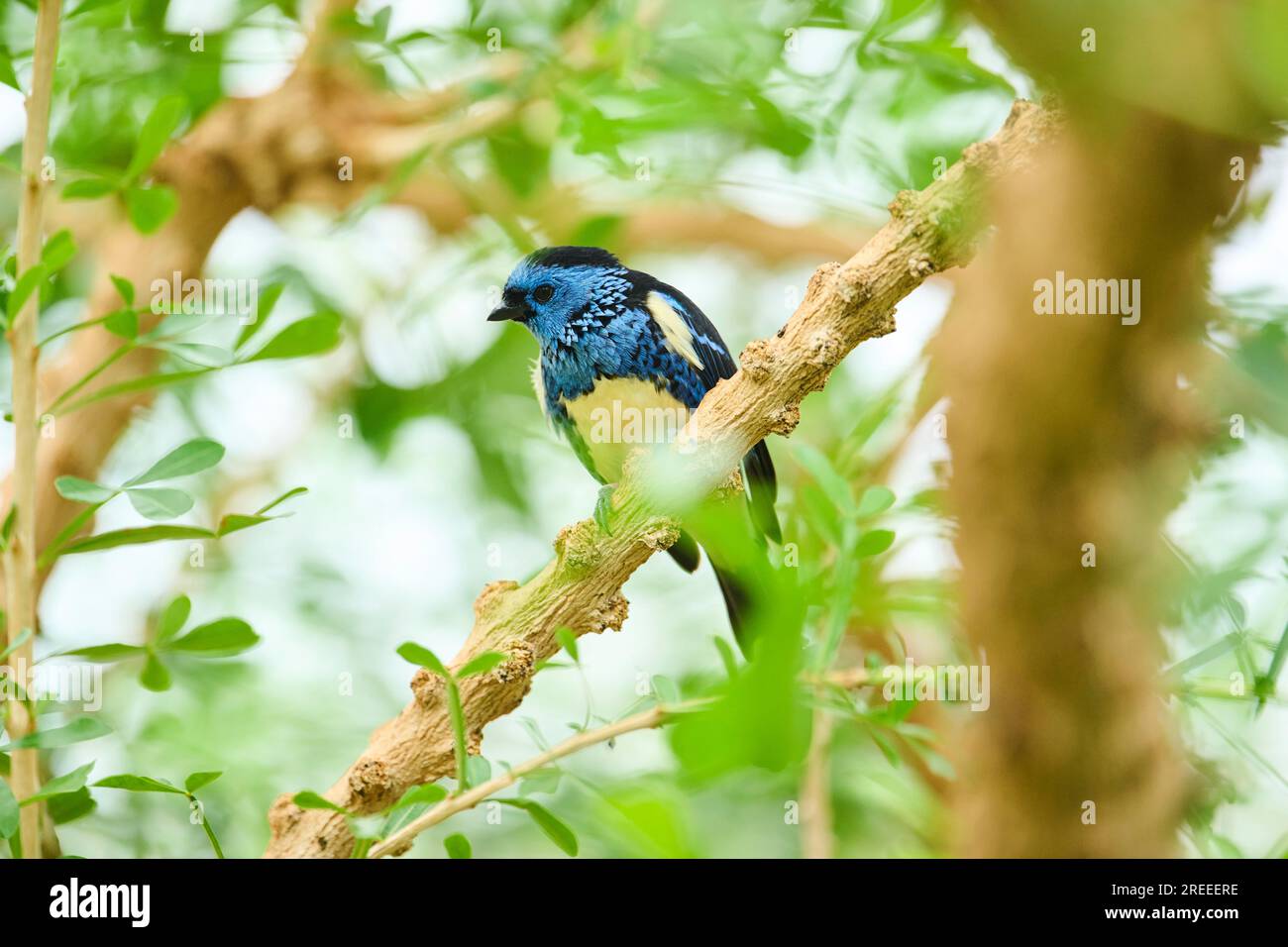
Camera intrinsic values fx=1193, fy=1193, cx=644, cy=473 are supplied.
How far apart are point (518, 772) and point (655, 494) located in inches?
7.9

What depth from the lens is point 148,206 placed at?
954mm

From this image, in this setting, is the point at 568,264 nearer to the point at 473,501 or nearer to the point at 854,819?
the point at 473,501

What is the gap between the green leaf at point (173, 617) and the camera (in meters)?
0.85

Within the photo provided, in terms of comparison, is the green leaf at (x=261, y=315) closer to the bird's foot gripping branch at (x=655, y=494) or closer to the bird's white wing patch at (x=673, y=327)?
the bird's foot gripping branch at (x=655, y=494)

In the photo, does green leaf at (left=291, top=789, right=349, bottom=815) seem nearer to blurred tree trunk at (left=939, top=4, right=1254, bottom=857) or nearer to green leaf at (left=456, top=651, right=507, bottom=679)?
green leaf at (left=456, top=651, right=507, bottom=679)

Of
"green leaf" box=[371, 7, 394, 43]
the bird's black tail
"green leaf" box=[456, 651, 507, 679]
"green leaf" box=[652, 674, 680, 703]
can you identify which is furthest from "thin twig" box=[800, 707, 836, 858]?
"green leaf" box=[371, 7, 394, 43]

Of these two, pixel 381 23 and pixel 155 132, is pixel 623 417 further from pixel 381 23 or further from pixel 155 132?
pixel 155 132

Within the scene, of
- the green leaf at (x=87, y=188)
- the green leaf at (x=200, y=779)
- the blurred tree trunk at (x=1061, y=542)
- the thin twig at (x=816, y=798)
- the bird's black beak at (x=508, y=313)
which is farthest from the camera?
the bird's black beak at (x=508, y=313)

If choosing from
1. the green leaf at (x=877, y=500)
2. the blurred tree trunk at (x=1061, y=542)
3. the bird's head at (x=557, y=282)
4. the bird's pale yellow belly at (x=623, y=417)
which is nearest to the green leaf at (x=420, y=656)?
the green leaf at (x=877, y=500)

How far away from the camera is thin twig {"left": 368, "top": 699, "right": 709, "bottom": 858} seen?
77 centimetres

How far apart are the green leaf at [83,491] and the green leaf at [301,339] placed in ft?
0.44

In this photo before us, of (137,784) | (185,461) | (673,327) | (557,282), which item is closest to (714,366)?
(673,327)

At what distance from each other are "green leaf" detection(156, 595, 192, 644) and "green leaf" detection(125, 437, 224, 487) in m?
0.09

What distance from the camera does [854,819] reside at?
1.77m
